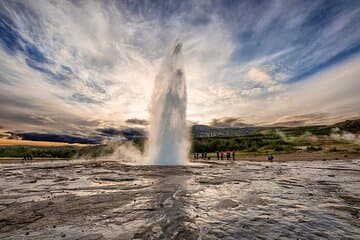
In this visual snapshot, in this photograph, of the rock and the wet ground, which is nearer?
the wet ground

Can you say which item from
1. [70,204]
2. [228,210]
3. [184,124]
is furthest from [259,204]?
[184,124]

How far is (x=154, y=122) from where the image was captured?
4175cm

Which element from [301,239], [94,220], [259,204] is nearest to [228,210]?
[259,204]

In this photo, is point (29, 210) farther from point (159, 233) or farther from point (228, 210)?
point (228, 210)

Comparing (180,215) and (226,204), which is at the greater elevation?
(226,204)

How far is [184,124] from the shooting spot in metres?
41.8

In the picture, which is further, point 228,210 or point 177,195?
point 177,195

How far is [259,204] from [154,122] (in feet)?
105

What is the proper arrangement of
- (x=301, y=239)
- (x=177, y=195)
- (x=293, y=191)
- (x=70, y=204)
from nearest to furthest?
(x=301, y=239) < (x=70, y=204) < (x=177, y=195) < (x=293, y=191)

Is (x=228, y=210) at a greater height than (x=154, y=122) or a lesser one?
lesser

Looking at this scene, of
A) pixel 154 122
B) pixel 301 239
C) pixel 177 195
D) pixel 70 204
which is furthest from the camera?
pixel 154 122

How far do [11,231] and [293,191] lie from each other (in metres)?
15.0

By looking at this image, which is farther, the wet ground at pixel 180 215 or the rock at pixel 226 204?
the rock at pixel 226 204

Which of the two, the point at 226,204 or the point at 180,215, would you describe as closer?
the point at 180,215
